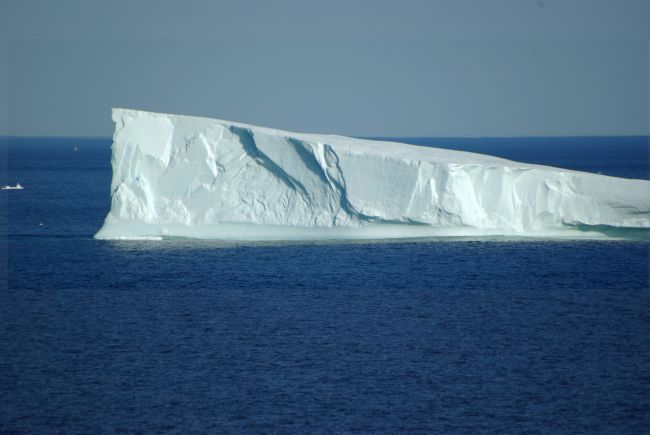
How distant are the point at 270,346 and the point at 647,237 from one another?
41.8 ft

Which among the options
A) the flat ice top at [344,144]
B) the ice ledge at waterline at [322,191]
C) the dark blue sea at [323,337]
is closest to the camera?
the dark blue sea at [323,337]

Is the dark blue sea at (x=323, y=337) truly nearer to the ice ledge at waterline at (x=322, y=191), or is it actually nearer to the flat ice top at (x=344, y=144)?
the ice ledge at waterline at (x=322, y=191)

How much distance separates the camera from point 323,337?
15.4m

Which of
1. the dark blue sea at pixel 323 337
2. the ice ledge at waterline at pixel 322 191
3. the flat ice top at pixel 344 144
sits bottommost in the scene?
the dark blue sea at pixel 323 337

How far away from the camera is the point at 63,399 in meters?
12.2

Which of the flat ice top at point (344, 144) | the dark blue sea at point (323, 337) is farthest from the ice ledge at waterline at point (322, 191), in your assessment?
the dark blue sea at point (323, 337)

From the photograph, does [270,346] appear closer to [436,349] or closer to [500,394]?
[436,349]

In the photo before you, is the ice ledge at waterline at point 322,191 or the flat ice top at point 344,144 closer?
the ice ledge at waterline at point 322,191

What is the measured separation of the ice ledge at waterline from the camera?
2164cm

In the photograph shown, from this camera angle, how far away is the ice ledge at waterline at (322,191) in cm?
2164

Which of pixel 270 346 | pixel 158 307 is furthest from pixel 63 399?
pixel 158 307

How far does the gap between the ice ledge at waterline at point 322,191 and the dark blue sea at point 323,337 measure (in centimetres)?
90

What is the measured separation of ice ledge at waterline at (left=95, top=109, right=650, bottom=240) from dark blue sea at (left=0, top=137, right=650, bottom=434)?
0.90 metres

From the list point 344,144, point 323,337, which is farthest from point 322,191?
point 323,337
